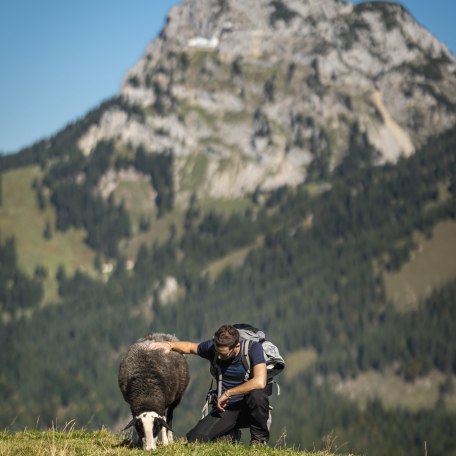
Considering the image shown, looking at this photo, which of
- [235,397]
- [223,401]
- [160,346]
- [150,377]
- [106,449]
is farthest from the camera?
[150,377]

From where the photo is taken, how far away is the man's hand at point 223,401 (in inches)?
987

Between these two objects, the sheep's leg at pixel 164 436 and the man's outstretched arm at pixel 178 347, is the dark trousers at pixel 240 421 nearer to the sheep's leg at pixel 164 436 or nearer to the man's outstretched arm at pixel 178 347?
the sheep's leg at pixel 164 436

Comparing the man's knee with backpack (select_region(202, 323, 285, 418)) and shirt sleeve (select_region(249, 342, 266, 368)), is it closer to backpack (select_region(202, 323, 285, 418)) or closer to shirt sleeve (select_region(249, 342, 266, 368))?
backpack (select_region(202, 323, 285, 418))

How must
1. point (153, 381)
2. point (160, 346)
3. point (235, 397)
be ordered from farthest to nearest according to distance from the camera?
1. point (153, 381)
2. point (160, 346)
3. point (235, 397)

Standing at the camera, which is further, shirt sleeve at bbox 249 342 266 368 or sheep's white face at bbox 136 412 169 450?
sheep's white face at bbox 136 412 169 450

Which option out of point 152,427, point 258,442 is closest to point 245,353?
point 258,442

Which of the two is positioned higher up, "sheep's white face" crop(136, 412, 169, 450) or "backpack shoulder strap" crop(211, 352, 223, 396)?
"backpack shoulder strap" crop(211, 352, 223, 396)

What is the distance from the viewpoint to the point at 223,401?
25219 mm

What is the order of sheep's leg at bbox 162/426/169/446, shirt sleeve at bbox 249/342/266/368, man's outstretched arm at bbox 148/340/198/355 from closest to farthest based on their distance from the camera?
shirt sleeve at bbox 249/342/266/368
man's outstretched arm at bbox 148/340/198/355
sheep's leg at bbox 162/426/169/446

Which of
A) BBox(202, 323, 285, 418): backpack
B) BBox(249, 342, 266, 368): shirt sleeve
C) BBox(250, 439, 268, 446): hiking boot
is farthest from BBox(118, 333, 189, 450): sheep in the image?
BBox(249, 342, 266, 368): shirt sleeve

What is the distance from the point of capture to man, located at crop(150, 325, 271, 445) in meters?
24.8

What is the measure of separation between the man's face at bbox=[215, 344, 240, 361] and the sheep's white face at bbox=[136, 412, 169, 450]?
260 centimetres

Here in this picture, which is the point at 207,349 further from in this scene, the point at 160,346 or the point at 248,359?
the point at 160,346

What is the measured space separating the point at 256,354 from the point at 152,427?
3270 mm
